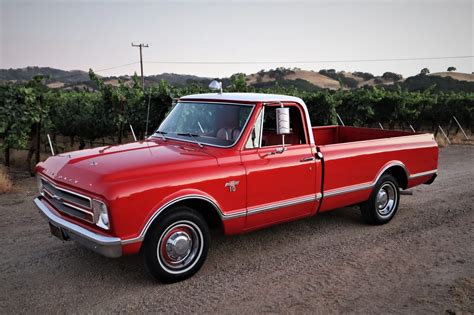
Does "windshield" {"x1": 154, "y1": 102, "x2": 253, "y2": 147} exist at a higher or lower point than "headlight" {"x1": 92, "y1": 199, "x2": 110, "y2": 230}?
higher

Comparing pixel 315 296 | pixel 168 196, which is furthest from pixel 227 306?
pixel 168 196

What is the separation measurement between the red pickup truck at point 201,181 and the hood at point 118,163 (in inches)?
0.5

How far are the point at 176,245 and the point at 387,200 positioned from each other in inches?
145

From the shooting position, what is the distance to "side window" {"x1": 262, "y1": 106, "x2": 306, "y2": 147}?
5016 mm

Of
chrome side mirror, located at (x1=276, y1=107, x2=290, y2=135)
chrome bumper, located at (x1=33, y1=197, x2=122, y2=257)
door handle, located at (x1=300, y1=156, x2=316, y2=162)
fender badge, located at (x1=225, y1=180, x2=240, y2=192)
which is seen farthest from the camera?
door handle, located at (x1=300, y1=156, x2=316, y2=162)

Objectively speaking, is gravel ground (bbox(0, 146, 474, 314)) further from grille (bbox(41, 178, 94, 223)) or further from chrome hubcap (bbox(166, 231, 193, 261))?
grille (bbox(41, 178, 94, 223))

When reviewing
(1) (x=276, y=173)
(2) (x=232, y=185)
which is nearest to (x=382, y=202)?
(1) (x=276, y=173)

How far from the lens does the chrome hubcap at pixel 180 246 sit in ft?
13.6

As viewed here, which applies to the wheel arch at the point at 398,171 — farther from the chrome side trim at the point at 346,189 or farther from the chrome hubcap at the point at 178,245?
the chrome hubcap at the point at 178,245

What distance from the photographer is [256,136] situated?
481 cm

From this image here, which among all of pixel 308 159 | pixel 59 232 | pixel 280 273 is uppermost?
pixel 308 159

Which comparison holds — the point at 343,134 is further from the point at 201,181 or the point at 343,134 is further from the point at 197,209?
the point at 201,181

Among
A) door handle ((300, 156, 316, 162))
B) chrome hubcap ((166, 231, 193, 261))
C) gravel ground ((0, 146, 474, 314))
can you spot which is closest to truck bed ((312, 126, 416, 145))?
gravel ground ((0, 146, 474, 314))

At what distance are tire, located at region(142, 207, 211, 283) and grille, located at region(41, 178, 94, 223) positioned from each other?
0.62 meters
